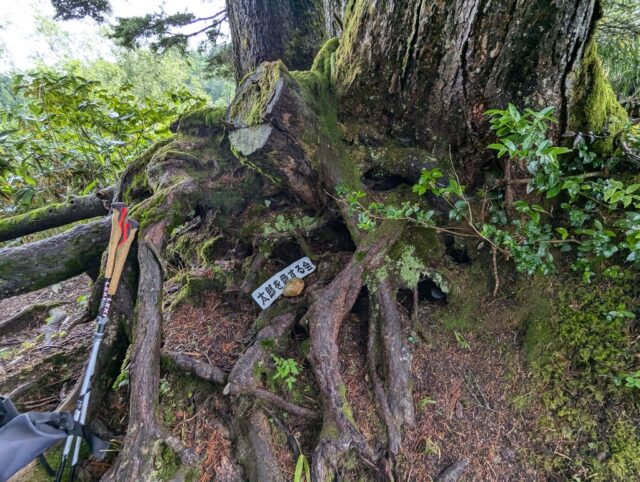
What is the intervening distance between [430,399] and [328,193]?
1664mm

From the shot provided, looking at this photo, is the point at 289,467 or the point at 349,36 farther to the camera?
the point at 349,36

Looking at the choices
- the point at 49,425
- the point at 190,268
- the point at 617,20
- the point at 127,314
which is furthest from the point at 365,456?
the point at 617,20

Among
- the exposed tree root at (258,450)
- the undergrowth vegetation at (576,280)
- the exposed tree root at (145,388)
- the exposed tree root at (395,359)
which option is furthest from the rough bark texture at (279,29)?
the exposed tree root at (258,450)

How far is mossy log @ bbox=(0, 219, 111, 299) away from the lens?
2.33 meters

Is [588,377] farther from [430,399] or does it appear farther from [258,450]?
[258,450]

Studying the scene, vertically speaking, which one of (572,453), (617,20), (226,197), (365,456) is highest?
(617,20)

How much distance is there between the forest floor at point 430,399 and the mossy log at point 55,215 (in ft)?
4.77

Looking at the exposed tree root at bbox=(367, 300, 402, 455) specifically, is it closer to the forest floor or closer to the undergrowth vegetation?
the forest floor

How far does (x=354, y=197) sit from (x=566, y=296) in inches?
64.4

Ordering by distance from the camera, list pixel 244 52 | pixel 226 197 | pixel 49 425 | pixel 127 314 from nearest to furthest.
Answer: pixel 49 425, pixel 127 314, pixel 226 197, pixel 244 52

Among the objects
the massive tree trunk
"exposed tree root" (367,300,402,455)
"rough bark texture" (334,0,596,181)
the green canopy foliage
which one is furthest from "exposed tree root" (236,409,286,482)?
the green canopy foliage

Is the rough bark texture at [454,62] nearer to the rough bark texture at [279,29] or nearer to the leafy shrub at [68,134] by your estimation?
the rough bark texture at [279,29]

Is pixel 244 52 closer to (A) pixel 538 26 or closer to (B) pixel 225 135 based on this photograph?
(B) pixel 225 135

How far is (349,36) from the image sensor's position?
2.46 metres
